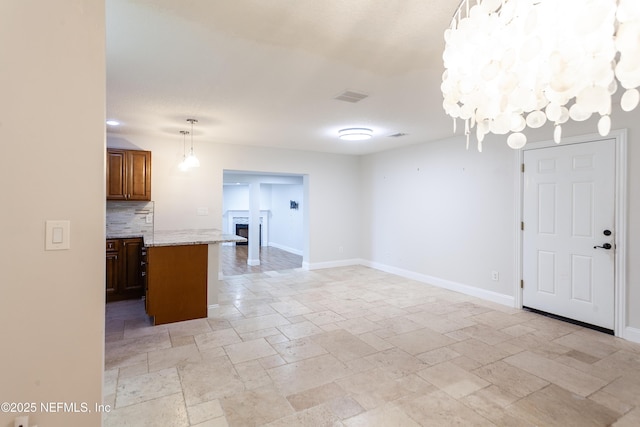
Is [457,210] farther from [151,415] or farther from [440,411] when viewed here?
[151,415]

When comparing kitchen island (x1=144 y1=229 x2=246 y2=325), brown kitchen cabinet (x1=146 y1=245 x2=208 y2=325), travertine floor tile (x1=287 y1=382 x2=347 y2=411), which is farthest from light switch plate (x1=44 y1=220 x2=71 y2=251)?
brown kitchen cabinet (x1=146 y1=245 x2=208 y2=325)

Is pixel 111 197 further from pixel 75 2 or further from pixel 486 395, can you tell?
pixel 486 395

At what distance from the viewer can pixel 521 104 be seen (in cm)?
136

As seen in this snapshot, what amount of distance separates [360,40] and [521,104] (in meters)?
1.18

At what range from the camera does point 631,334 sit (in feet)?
10.7

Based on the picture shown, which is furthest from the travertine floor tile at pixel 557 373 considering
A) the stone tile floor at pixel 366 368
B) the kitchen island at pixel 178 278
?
the kitchen island at pixel 178 278

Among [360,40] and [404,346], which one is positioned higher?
[360,40]

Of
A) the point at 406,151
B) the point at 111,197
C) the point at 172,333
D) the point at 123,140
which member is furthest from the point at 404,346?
the point at 123,140

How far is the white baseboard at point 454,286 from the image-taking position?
444 cm

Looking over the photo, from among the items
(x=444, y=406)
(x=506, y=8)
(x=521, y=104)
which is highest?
(x=506, y=8)

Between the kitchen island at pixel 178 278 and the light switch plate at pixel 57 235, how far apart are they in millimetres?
2243

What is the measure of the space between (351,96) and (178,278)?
9.10 ft

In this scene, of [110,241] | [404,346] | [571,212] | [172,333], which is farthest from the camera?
[110,241]

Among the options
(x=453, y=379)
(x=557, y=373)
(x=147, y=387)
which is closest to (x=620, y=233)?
(x=557, y=373)
